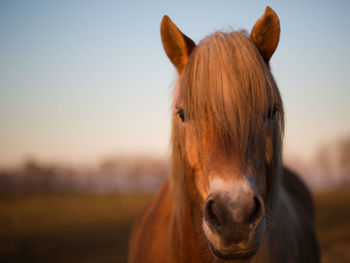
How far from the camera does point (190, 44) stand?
2.14 m

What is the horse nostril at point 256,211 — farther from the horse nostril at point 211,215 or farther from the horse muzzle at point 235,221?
the horse nostril at point 211,215

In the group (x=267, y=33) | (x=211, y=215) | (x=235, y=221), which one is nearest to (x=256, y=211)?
(x=235, y=221)

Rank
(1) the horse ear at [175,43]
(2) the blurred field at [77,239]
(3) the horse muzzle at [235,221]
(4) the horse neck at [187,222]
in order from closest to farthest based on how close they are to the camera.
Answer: (3) the horse muzzle at [235,221] < (4) the horse neck at [187,222] < (1) the horse ear at [175,43] < (2) the blurred field at [77,239]

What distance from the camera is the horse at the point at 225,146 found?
4.65 feet

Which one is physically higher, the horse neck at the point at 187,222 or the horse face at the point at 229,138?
the horse face at the point at 229,138

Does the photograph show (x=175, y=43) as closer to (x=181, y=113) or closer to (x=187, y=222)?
(x=181, y=113)

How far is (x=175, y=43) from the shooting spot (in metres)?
2.14

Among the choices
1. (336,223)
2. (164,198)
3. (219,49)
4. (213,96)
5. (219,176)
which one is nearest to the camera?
(219,176)

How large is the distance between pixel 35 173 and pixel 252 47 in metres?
76.2

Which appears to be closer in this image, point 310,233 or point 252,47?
point 252,47

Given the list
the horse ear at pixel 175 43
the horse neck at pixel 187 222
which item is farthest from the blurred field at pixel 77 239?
the horse ear at pixel 175 43

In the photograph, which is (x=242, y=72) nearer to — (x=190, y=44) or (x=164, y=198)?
(x=190, y=44)

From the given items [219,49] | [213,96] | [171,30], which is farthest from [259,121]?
[171,30]

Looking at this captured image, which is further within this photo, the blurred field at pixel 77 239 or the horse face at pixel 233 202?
the blurred field at pixel 77 239
